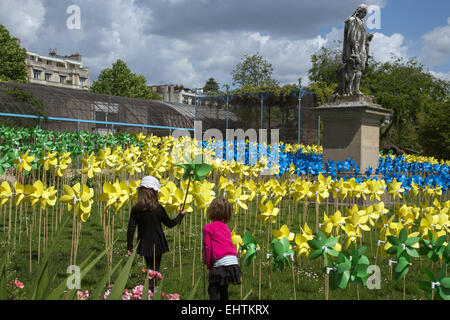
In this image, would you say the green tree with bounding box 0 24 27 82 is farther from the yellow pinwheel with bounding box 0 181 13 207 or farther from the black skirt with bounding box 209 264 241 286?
the black skirt with bounding box 209 264 241 286

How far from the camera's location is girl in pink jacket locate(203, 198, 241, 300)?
3.29m

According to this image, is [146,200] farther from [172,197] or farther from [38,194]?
[38,194]

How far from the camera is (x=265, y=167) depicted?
302 inches

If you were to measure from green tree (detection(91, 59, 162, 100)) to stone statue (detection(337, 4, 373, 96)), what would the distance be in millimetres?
40116

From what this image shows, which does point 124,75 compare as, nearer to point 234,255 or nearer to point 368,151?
point 368,151

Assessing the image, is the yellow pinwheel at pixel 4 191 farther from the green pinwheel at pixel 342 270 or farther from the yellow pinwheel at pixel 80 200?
the green pinwheel at pixel 342 270

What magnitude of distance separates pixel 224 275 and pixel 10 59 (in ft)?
115

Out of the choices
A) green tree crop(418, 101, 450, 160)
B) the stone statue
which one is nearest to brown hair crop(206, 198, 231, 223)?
the stone statue

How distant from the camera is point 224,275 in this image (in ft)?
10.7

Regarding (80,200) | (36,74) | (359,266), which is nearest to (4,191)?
(80,200)

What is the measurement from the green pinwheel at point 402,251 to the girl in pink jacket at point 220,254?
1167mm
